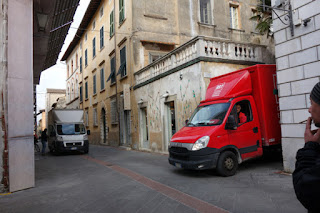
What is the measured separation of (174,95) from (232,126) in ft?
17.7

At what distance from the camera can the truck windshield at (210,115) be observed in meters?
7.18

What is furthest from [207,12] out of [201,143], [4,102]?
[4,102]

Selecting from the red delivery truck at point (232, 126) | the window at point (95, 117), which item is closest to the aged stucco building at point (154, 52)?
the window at point (95, 117)

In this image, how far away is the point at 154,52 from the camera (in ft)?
54.7

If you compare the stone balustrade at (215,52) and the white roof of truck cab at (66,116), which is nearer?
the stone balustrade at (215,52)

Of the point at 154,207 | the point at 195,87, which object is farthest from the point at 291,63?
the point at 154,207

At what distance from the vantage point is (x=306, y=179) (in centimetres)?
140

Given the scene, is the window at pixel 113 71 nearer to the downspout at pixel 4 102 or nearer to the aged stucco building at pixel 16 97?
the aged stucco building at pixel 16 97

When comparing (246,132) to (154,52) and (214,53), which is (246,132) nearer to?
(214,53)

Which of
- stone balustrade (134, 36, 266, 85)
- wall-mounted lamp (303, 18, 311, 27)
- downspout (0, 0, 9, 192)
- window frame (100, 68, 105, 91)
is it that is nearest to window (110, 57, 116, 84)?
window frame (100, 68, 105, 91)

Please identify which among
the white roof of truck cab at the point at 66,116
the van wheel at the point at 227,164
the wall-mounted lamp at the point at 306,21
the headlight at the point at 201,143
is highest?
the wall-mounted lamp at the point at 306,21

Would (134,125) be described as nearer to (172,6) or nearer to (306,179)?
(172,6)

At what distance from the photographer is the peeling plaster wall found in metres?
10.3

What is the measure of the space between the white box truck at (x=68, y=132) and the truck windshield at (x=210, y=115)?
8872 millimetres
